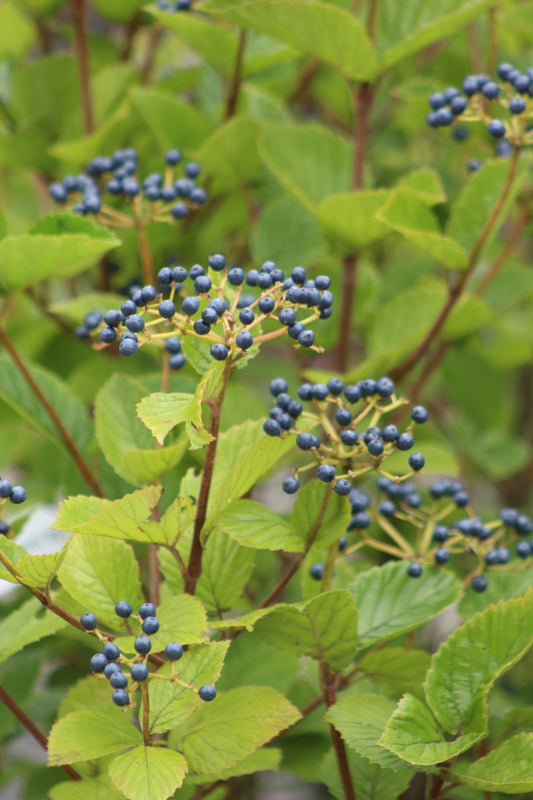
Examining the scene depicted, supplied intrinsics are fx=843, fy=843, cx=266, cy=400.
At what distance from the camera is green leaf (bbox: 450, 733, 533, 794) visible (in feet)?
2.11

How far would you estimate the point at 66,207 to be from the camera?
118 centimetres

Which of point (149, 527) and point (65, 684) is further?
point (65, 684)

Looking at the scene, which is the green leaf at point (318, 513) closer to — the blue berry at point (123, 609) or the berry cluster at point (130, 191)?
the blue berry at point (123, 609)

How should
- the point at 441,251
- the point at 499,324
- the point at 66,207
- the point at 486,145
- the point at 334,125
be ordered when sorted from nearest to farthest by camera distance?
1. the point at 441,251
2. the point at 66,207
3. the point at 486,145
4. the point at 499,324
5. the point at 334,125

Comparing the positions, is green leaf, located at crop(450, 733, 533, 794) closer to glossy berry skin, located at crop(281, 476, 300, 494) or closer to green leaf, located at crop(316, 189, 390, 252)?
Answer: glossy berry skin, located at crop(281, 476, 300, 494)

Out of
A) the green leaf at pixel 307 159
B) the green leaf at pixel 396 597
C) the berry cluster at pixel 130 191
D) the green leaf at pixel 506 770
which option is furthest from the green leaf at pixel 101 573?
the green leaf at pixel 307 159

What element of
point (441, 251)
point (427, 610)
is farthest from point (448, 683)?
point (441, 251)

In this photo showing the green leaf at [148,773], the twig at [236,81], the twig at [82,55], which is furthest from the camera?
the twig at [82,55]

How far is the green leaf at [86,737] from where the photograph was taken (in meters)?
0.67

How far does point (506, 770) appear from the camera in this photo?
671 millimetres

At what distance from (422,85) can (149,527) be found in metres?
0.89

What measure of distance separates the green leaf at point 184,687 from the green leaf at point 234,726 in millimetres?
41

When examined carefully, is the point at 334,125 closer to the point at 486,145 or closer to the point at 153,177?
the point at 486,145

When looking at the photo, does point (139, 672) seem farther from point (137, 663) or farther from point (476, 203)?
point (476, 203)
